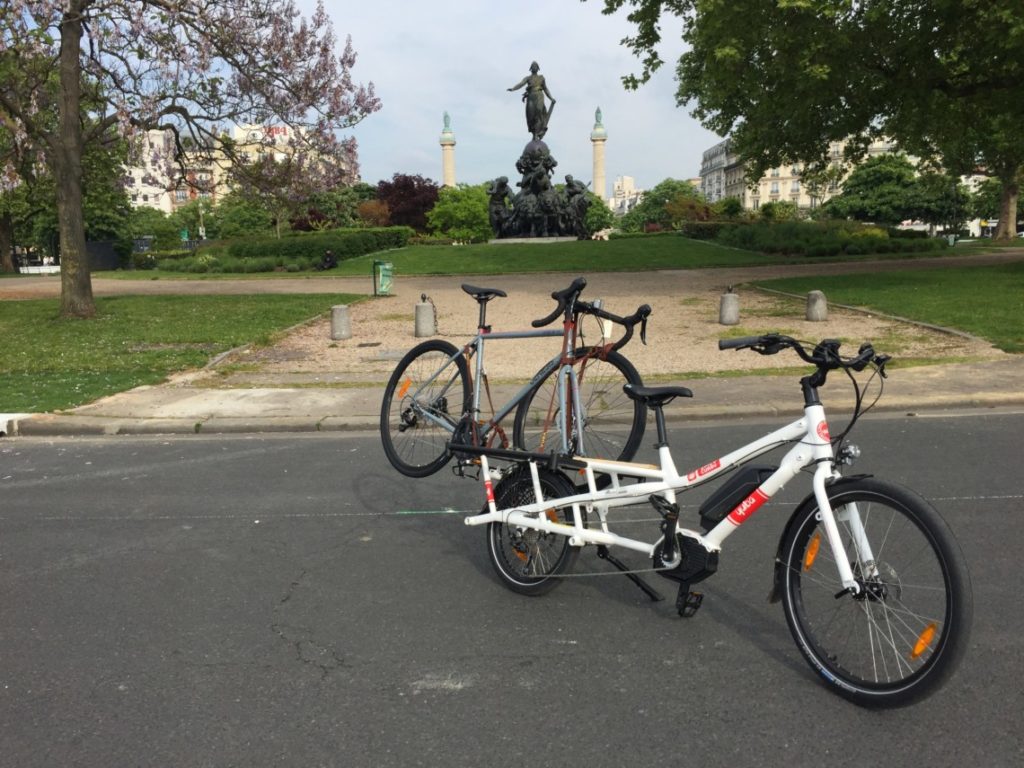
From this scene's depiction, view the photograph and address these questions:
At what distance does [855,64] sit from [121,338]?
1698 cm

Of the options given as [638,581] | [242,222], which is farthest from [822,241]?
[242,222]

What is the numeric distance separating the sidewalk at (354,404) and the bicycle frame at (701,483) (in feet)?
15.9

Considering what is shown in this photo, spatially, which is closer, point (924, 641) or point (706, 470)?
point (924, 641)

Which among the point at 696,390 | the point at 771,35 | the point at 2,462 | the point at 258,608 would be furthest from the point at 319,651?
the point at 771,35

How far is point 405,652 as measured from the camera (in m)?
3.58

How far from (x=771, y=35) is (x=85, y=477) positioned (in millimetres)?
15819

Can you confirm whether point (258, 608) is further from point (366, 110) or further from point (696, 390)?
point (366, 110)

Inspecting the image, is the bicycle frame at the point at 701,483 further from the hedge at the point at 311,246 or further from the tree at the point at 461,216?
the tree at the point at 461,216

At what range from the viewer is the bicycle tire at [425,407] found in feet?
16.4

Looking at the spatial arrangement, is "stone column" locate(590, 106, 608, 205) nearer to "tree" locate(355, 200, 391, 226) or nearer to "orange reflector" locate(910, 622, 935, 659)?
"tree" locate(355, 200, 391, 226)

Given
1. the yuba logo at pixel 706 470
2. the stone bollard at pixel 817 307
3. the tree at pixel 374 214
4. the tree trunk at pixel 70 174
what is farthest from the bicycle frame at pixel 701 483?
the tree at pixel 374 214

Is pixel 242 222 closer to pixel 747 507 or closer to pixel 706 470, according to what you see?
pixel 706 470

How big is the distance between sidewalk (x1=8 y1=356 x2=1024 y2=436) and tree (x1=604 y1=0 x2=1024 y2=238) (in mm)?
8564

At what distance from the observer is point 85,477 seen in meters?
6.87
